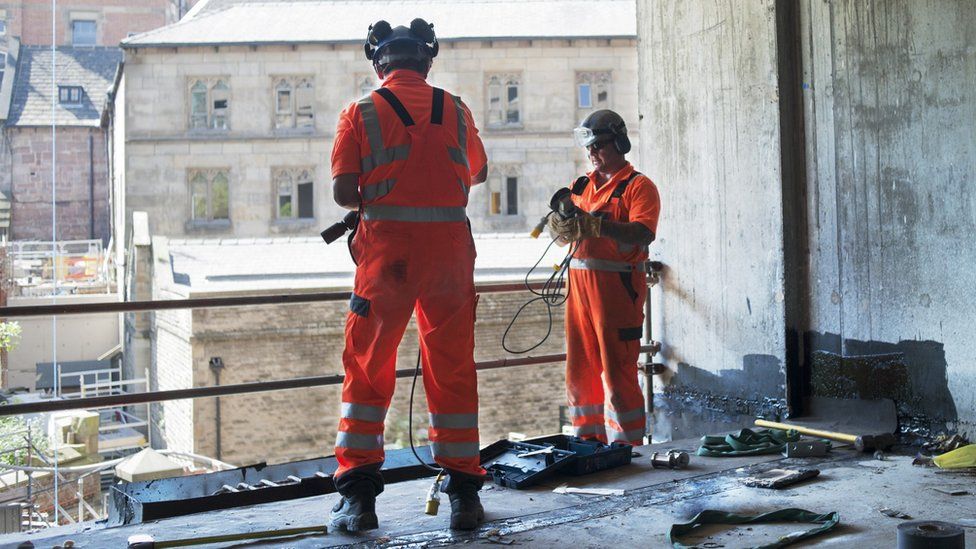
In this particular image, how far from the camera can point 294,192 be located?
30594 mm

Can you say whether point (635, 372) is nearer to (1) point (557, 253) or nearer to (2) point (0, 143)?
(1) point (557, 253)

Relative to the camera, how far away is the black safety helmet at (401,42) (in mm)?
3732

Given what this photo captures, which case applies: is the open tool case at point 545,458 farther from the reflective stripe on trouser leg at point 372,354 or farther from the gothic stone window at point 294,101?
the gothic stone window at point 294,101

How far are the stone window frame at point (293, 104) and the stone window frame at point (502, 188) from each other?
5912 mm

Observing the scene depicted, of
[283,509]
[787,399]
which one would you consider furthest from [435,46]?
[787,399]

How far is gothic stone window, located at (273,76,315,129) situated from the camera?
98.9 ft

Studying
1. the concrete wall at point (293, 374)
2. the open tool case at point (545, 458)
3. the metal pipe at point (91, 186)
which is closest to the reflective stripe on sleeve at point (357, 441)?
the open tool case at point (545, 458)

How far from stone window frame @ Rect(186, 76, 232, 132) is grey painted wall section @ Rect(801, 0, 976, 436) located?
88.8 feet

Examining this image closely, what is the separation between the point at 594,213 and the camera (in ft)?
16.3

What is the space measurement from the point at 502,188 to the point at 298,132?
665 centimetres

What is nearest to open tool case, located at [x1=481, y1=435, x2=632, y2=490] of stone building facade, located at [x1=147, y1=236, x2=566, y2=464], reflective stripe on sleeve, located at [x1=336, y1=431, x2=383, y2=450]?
reflective stripe on sleeve, located at [x1=336, y1=431, x2=383, y2=450]

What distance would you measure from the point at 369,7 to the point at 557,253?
13.8 meters

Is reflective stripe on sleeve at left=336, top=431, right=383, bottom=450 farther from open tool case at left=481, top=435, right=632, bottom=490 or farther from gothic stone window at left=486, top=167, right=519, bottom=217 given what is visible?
gothic stone window at left=486, top=167, right=519, bottom=217

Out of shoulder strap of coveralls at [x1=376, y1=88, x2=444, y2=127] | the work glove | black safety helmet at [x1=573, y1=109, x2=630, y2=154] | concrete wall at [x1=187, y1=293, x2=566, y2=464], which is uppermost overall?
black safety helmet at [x1=573, y1=109, x2=630, y2=154]
